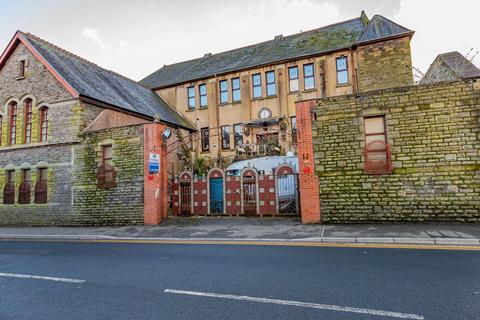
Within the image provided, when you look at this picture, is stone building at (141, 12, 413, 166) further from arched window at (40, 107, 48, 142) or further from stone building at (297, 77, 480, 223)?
arched window at (40, 107, 48, 142)

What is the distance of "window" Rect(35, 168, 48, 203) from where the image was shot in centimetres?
1518

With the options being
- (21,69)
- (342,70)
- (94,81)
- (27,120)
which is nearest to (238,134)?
(342,70)

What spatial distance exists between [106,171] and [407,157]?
42.6ft

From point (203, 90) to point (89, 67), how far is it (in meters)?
8.99

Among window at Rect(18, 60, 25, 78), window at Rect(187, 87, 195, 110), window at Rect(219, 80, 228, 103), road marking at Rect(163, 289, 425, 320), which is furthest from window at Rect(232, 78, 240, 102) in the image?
road marking at Rect(163, 289, 425, 320)

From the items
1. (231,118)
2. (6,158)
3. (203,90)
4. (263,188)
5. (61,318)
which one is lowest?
(61,318)

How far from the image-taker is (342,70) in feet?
69.0

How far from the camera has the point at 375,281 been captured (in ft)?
15.6

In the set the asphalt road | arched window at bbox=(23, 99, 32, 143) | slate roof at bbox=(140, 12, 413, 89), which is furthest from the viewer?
slate roof at bbox=(140, 12, 413, 89)

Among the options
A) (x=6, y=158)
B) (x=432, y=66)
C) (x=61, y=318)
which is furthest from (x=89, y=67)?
(x=432, y=66)

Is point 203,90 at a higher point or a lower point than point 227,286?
higher

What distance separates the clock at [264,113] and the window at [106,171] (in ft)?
40.1

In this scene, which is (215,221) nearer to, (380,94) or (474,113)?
(380,94)

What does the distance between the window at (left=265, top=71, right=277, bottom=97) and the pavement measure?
1310 centimetres
